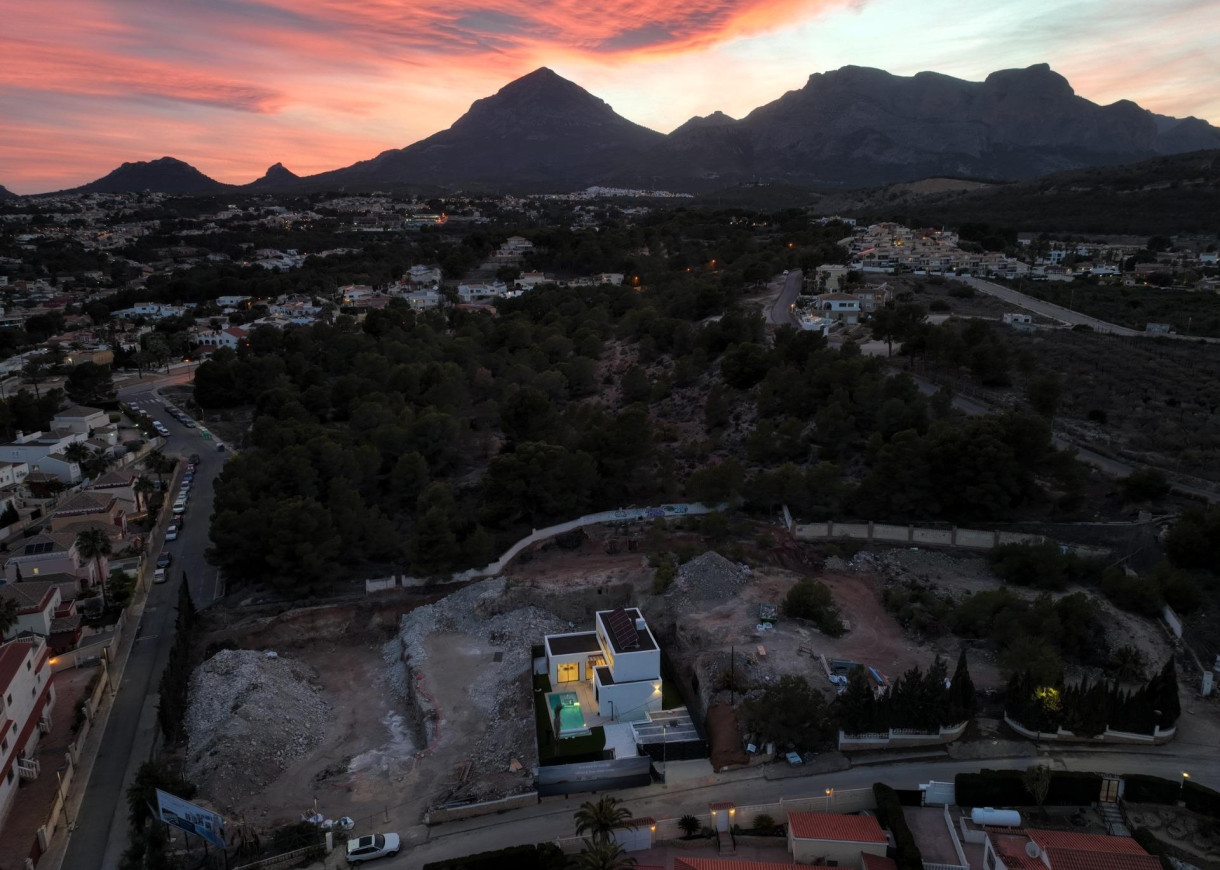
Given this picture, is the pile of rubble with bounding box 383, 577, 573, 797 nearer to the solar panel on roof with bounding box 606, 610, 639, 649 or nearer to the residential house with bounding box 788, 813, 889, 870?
the solar panel on roof with bounding box 606, 610, 639, 649

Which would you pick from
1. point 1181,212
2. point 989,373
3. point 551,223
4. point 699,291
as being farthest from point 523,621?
point 551,223

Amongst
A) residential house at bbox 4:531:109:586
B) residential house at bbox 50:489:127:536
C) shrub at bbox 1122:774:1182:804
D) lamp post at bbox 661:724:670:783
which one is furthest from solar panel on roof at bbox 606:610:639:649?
residential house at bbox 50:489:127:536

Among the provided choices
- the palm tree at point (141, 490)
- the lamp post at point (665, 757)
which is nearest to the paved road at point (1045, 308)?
the lamp post at point (665, 757)

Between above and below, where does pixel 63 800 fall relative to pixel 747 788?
below

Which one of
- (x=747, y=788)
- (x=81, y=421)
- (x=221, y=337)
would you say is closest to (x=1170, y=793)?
(x=747, y=788)

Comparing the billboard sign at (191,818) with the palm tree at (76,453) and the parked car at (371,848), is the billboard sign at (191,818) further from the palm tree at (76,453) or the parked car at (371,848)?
the palm tree at (76,453)

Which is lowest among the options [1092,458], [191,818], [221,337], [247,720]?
[247,720]

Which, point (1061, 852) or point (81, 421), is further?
point (81, 421)

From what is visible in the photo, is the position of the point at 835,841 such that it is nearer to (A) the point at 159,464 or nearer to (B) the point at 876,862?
(B) the point at 876,862
